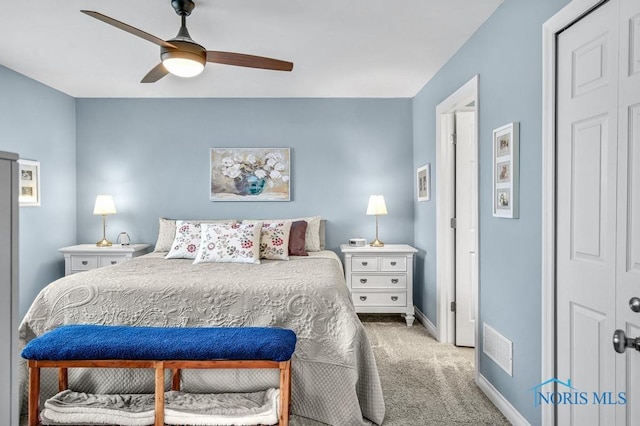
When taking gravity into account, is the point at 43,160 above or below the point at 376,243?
above

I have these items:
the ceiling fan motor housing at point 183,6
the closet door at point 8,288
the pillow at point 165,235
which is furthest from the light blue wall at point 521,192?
the pillow at point 165,235

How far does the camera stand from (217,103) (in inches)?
184

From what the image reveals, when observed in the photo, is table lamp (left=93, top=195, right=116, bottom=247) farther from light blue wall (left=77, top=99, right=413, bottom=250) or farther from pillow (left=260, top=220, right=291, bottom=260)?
pillow (left=260, top=220, right=291, bottom=260)

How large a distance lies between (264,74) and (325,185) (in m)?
1.42

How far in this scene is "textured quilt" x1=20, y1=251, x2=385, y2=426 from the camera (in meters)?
2.34

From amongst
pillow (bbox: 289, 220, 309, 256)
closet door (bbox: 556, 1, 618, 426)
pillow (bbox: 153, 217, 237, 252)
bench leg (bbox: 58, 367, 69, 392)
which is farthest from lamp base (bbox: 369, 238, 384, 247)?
bench leg (bbox: 58, 367, 69, 392)

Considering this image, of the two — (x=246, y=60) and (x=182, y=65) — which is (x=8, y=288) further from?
(x=246, y=60)

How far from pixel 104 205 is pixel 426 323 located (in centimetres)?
358

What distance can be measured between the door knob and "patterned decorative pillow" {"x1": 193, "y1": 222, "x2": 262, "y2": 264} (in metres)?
2.51

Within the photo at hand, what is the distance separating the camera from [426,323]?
13.6 feet

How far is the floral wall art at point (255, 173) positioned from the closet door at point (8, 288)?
12.3ft

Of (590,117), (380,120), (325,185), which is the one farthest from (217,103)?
(590,117)

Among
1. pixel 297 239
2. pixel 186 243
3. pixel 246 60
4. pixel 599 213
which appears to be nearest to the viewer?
pixel 599 213

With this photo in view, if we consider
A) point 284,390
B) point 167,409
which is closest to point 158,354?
point 167,409
